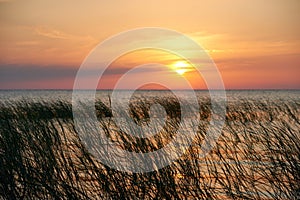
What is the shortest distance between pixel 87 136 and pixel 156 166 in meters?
2.55

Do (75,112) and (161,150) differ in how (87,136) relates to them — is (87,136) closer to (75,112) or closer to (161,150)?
(161,150)

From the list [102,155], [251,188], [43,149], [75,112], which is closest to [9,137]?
[43,149]

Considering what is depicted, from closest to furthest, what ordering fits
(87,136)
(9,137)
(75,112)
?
1. (9,137)
2. (87,136)
3. (75,112)

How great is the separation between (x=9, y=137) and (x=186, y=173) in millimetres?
2861

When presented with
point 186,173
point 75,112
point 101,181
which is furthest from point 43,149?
point 75,112

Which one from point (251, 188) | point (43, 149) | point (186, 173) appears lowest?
point (251, 188)

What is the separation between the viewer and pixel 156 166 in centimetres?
598

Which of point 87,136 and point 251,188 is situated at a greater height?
point 87,136

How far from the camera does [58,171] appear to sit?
577cm

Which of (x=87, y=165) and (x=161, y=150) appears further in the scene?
(x=161, y=150)

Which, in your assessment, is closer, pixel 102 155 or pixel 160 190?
pixel 160 190

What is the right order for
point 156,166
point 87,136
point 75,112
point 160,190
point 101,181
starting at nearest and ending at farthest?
point 160,190
point 101,181
point 156,166
point 87,136
point 75,112

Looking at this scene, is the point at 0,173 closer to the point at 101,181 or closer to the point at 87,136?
the point at 101,181

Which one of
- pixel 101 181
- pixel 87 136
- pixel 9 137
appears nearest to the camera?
pixel 101 181
